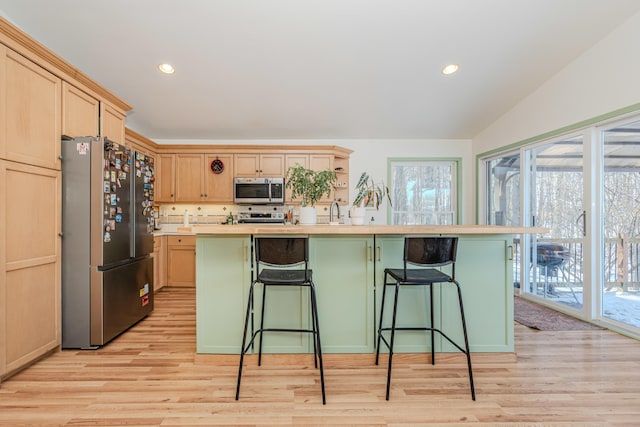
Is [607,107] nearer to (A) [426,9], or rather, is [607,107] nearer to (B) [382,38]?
(A) [426,9]

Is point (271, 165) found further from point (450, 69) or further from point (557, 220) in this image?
point (557, 220)

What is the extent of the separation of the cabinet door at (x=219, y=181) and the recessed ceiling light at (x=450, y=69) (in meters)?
3.15

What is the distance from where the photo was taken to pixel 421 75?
3275 millimetres

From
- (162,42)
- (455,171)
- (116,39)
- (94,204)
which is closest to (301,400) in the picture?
(94,204)

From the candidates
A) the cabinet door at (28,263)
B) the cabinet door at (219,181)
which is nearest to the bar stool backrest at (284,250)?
the cabinet door at (28,263)

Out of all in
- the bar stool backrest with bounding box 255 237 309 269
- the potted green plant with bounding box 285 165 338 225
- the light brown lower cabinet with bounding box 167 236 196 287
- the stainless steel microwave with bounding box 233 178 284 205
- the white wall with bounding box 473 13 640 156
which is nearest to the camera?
the bar stool backrest with bounding box 255 237 309 269

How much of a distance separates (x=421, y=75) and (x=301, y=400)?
334 centimetres

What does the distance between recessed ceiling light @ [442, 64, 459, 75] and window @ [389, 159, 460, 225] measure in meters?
1.84

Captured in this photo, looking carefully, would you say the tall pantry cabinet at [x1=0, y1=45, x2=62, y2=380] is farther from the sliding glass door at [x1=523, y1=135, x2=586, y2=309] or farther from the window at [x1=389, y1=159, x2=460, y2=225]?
the sliding glass door at [x1=523, y1=135, x2=586, y2=309]

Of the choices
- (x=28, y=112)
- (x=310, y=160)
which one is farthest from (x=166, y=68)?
(x=310, y=160)

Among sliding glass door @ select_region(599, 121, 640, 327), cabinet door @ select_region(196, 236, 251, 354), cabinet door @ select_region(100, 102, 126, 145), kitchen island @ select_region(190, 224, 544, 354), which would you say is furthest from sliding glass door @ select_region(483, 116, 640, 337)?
cabinet door @ select_region(100, 102, 126, 145)

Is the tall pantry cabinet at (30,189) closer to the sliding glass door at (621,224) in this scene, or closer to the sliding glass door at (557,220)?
the sliding glass door at (557,220)

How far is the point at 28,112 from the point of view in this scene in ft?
6.68

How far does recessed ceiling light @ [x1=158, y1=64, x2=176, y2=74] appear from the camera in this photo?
305 centimetres
